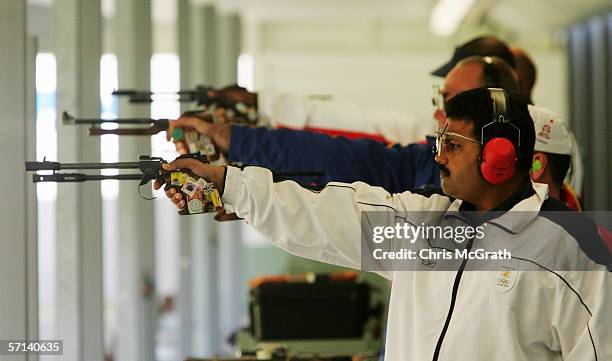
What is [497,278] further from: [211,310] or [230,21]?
[230,21]

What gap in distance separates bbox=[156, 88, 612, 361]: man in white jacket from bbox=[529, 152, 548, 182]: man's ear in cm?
75

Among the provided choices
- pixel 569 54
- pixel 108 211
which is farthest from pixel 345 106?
pixel 108 211

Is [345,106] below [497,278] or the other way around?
the other way around

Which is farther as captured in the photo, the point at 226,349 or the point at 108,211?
the point at 108,211

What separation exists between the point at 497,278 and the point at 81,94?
1.82 meters

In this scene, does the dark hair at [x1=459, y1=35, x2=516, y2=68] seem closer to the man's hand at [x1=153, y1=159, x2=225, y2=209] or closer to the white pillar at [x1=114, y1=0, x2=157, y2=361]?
the white pillar at [x1=114, y1=0, x2=157, y2=361]

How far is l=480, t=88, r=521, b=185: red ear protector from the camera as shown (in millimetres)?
2289

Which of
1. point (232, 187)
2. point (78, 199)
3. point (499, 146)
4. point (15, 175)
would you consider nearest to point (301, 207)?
point (232, 187)

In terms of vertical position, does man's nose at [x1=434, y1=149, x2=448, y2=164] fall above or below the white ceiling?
below

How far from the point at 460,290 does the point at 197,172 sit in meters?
0.63

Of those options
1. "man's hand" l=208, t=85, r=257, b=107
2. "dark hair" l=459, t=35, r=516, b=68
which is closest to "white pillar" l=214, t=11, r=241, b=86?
"man's hand" l=208, t=85, r=257, b=107

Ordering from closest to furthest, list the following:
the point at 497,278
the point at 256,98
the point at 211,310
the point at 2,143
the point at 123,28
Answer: the point at 497,278 → the point at 2,143 → the point at 256,98 → the point at 123,28 → the point at 211,310

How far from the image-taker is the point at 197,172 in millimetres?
2230

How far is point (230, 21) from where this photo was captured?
8562 mm
